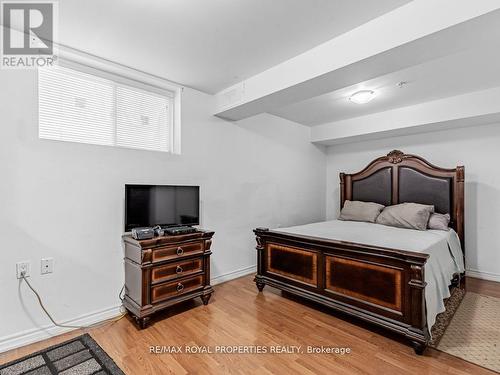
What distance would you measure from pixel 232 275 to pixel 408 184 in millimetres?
2965

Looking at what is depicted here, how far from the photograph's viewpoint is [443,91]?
318cm

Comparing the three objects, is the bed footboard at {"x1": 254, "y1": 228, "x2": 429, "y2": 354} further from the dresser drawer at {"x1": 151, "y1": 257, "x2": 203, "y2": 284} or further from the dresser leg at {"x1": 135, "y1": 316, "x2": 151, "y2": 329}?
the dresser leg at {"x1": 135, "y1": 316, "x2": 151, "y2": 329}

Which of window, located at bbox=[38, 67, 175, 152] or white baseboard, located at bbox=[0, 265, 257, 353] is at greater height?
window, located at bbox=[38, 67, 175, 152]

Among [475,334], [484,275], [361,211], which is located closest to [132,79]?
[361,211]

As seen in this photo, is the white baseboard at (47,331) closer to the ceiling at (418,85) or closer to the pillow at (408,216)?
the ceiling at (418,85)

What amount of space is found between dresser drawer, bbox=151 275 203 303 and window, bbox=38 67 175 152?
1.49 m

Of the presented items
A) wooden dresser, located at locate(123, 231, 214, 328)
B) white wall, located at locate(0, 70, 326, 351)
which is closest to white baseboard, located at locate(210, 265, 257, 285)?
white wall, located at locate(0, 70, 326, 351)

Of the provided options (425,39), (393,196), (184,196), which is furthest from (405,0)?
(393,196)

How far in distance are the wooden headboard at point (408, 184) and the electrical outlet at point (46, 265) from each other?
4169mm

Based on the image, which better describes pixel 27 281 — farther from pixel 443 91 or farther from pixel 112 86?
pixel 443 91

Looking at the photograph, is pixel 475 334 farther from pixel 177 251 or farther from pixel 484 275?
pixel 177 251

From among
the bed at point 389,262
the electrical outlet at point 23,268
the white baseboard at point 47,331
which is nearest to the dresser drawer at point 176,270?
the white baseboard at point 47,331

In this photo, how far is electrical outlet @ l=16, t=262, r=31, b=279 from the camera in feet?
6.75

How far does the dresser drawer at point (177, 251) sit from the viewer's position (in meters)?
2.42
